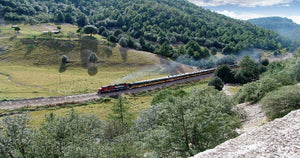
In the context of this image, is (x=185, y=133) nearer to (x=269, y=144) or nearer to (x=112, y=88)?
(x=269, y=144)

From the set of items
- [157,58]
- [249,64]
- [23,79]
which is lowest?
[23,79]

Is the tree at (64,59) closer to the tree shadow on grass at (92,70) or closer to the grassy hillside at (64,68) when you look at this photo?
the grassy hillside at (64,68)

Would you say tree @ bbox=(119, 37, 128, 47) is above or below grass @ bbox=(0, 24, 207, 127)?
above

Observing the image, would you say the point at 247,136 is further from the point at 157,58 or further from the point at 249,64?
the point at 157,58

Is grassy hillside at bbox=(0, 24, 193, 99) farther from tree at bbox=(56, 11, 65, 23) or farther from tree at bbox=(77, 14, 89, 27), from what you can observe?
tree at bbox=(77, 14, 89, 27)

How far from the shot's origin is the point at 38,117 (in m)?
Result: 45.5

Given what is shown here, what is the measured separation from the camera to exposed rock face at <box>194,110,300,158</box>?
13.2 meters

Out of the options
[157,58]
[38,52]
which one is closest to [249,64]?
[157,58]

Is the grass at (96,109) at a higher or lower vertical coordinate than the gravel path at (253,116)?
lower

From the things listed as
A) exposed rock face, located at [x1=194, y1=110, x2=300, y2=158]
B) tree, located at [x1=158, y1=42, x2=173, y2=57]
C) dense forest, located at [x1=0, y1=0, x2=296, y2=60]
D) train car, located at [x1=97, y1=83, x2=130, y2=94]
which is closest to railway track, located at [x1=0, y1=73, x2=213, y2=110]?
train car, located at [x1=97, y1=83, x2=130, y2=94]

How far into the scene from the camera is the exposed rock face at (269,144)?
13.2 m

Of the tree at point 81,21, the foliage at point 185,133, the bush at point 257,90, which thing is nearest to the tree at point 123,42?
the tree at point 81,21

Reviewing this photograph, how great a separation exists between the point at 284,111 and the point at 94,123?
31799 mm

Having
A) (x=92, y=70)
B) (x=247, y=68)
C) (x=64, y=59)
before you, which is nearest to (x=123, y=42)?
(x=92, y=70)
